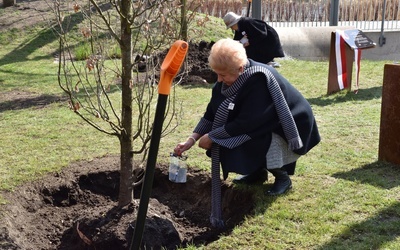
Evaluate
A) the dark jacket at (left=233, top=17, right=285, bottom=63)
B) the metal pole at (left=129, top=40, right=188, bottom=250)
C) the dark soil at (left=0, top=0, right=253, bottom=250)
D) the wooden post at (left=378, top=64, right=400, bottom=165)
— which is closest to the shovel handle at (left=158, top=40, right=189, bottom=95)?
the metal pole at (left=129, top=40, right=188, bottom=250)

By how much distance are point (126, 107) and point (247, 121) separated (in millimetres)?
907

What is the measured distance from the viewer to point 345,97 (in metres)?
9.38

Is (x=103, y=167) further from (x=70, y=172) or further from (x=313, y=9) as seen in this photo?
(x=313, y=9)

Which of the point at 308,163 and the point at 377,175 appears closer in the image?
the point at 377,175

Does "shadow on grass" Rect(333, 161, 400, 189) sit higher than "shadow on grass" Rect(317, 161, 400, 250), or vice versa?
"shadow on grass" Rect(317, 161, 400, 250)

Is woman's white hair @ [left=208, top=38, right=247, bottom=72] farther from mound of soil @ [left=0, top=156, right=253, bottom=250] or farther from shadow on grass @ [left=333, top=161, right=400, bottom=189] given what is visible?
shadow on grass @ [left=333, top=161, right=400, bottom=189]

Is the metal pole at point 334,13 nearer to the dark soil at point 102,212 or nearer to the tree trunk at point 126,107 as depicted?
the dark soil at point 102,212

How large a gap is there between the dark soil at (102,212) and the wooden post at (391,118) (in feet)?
5.20

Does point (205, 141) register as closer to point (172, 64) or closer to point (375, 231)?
point (375, 231)

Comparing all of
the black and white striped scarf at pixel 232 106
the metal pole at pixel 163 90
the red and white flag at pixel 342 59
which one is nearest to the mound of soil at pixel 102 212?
the black and white striped scarf at pixel 232 106

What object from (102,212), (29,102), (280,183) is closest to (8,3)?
(29,102)

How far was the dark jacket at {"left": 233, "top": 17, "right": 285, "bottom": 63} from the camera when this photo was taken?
10008mm

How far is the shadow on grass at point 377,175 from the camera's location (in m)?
5.38

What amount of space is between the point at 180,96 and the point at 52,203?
438 centimetres
